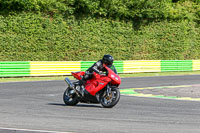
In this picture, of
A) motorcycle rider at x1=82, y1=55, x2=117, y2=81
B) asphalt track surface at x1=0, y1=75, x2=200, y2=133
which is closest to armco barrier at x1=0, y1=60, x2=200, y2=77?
asphalt track surface at x1=0, y1=75, x2=200, y2=133

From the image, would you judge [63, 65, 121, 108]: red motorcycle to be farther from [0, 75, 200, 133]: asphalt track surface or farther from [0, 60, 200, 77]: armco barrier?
[0, 60, 200, 77]: armco barrier

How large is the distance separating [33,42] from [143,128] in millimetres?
19693

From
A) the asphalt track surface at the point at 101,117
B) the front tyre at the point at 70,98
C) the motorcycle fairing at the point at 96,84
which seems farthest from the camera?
the front tyre at the point at 70,98

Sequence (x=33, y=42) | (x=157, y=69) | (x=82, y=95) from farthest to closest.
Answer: (x=157, y=69)
(x=33, y=42)
(x=82, y=95)

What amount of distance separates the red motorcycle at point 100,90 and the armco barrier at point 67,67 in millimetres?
11953

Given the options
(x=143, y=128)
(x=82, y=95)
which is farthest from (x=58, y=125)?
(x=82, y=95)

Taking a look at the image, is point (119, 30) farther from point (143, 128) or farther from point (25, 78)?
point (143, 128)

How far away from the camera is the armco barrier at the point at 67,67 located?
876 inches

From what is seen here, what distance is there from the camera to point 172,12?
34.3 m

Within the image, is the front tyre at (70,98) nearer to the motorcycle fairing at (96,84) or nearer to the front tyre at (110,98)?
the motorcycle fairing at (96,84)

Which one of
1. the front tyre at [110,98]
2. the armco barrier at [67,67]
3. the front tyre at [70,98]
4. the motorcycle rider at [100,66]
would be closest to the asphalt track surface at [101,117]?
the front tyre at [110,98]

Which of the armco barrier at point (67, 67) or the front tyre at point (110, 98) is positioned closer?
the front tyre at point (110, 98)

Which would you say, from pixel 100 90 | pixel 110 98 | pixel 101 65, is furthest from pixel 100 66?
pixel 110 98

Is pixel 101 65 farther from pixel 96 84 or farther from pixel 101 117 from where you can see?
pixel 101 117
